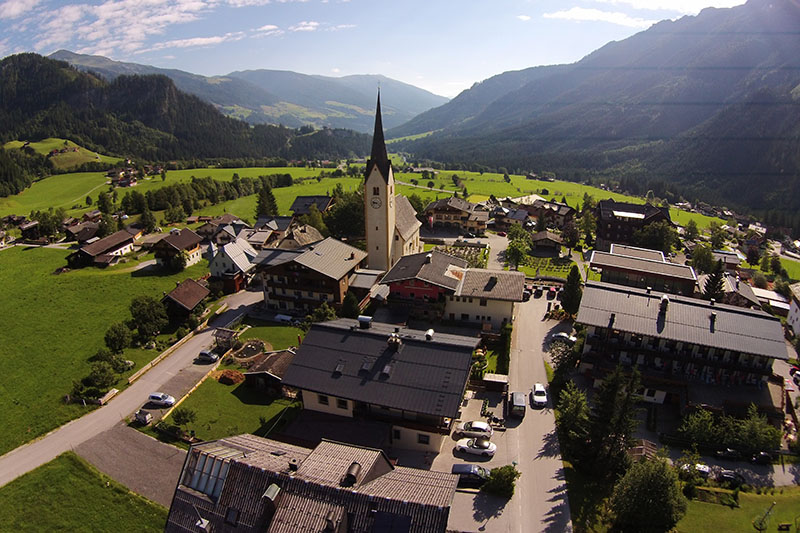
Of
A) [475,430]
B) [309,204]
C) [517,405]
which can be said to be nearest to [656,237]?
[517,405]

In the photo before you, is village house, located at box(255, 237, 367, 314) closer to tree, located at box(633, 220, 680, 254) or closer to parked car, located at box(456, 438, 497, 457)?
parked car, located at box(456, 438, 497, 457)

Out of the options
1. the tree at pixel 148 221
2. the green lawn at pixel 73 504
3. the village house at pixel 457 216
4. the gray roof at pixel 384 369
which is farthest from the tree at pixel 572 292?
the tree at pixel 148 221

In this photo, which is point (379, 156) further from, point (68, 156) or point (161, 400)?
point (68, 156)

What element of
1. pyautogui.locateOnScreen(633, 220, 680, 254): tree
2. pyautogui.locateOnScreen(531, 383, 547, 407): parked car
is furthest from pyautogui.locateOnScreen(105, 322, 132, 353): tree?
pyautogui.locateOnScreen(633, 220, 680, 254): tree

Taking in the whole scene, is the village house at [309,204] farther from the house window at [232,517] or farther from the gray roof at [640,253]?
the house window at [232,517]

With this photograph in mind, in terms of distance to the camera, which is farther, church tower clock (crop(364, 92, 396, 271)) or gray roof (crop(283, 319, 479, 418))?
church tower clock (crop(364, 92, 396, 271))

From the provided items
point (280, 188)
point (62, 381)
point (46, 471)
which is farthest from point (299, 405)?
point (280, 188)
